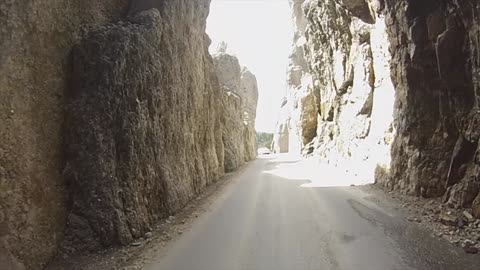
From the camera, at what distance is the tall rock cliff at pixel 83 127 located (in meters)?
5.50

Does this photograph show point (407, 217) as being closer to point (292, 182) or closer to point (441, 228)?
point (441, 228)

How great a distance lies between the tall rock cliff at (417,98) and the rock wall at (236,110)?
28.2 feet

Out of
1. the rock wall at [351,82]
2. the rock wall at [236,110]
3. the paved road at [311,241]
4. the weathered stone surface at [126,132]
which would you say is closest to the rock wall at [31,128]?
the weathered stone surface at [126,132]

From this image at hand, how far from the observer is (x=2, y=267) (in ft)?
15.7

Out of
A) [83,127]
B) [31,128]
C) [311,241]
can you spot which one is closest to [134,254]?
[83,127]

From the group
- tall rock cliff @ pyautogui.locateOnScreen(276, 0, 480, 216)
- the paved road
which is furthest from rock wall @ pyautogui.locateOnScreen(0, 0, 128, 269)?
tall rock cliff @ pyautogui.locateOnScreen(276, 0, 480, 216)

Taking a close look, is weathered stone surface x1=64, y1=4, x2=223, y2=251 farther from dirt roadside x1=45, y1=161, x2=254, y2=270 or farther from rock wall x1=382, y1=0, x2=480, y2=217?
rock wall x1=382, y1=0, x2=480, y2=217

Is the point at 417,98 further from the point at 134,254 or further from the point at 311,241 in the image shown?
the point at 134,254

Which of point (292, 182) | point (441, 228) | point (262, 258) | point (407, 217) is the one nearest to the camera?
point (262, 258)

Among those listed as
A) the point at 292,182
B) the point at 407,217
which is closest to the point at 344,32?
the point at 292,182

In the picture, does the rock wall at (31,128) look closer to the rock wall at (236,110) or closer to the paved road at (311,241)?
the paved road at (311,241)

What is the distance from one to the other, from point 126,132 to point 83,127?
969 millimetres

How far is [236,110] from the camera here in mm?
32656

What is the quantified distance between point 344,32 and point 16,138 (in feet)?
73.2
